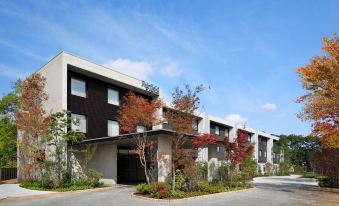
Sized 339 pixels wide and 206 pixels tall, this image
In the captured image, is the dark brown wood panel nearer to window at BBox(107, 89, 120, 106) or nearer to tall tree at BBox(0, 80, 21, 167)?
window at BBox(107, 89, 120, 106)

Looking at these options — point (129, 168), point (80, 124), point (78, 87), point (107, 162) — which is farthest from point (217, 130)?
point (78, 87)

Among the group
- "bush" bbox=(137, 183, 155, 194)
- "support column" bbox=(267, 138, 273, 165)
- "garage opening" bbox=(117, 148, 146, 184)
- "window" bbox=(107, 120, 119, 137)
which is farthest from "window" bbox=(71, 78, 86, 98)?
"support column" bbox=(267, 138, 273, 165)

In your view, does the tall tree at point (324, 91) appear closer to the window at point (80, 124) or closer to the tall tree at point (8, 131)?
the window at point (80, 124)

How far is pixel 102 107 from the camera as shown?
2742 centimetres

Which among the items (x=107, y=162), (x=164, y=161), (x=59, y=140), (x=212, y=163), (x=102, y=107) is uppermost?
(x=102, y=107)

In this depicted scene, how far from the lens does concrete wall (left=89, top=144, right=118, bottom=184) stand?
25328mm

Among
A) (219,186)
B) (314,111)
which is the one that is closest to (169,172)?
(219,186)

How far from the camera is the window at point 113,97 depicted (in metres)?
28.4

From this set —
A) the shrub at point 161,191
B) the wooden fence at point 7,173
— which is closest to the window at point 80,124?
the shrub at point 161,191

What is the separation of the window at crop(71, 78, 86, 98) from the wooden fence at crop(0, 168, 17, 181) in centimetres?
1304

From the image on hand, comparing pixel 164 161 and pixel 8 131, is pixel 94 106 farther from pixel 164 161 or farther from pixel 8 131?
pixel 8 131

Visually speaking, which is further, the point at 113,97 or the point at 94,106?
the point at 113,97

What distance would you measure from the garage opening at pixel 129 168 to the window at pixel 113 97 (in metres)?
3.96

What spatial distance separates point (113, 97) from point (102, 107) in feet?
5.65
